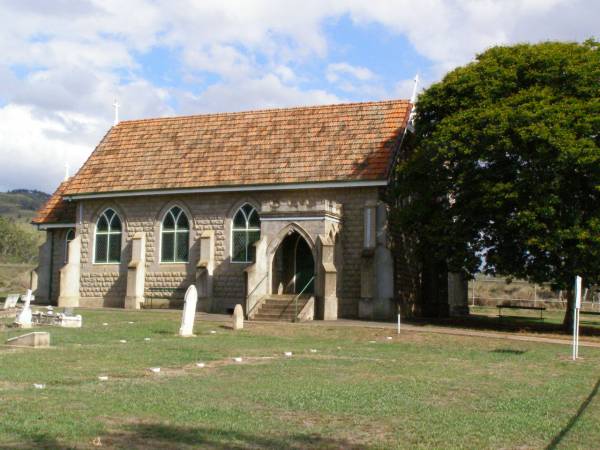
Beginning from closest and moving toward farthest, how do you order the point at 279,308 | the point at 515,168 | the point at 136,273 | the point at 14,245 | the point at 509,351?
1. the point at 509,351
2. the point at 515,168
3. the point at 279,308
4. the point at 136,273
5. the point at 14,245

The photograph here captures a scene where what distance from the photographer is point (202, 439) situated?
28.8ft

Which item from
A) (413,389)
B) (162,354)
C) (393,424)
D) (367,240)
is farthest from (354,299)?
(393,424)

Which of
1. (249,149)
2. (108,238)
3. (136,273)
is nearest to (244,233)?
(249,149)

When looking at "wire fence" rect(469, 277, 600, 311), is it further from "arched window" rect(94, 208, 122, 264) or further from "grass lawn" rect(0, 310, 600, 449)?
"grass lawn" rect(0, 310, 600, 449)

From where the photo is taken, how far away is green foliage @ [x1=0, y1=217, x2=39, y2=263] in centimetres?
9750

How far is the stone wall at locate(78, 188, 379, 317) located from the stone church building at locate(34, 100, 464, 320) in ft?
0.17

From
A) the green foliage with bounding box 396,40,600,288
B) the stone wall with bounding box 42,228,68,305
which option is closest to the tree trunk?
the green foliage with bounding box 396,40,600,288

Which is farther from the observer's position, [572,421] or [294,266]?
[294,266]

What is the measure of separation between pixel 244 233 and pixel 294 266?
8.62 feet

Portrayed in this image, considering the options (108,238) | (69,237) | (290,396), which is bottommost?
(290,396)

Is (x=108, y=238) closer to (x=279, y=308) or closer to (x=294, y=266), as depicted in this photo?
(x=294, y=266)

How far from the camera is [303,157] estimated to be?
3394 centimetres

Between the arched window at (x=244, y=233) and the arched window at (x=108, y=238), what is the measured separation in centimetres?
599

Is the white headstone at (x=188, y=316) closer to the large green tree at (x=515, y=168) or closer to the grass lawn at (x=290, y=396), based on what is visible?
the grass lawn at (x=290, y=396)
